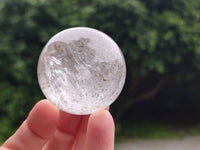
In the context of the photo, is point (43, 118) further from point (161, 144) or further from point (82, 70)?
point (161, 144)

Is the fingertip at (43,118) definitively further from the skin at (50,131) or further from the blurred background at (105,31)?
the blurred background at (105,31)

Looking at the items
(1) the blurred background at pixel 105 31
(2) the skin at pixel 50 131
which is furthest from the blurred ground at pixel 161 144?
(2) the skin at pixel 50 131

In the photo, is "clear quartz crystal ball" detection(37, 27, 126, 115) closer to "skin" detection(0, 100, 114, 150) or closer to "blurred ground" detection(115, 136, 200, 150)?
"skin" detection(0, 100, 114, 150)

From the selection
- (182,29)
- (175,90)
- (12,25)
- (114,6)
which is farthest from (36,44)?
(175,90)

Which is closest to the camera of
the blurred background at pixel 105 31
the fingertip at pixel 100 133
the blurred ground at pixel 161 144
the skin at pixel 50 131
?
the fingertip at pixel 100 133

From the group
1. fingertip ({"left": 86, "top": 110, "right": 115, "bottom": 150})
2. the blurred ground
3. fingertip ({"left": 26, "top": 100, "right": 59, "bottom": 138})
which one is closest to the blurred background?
the blurred ground

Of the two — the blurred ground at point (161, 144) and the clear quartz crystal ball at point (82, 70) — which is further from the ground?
the blurred ground at point (161, 144)
